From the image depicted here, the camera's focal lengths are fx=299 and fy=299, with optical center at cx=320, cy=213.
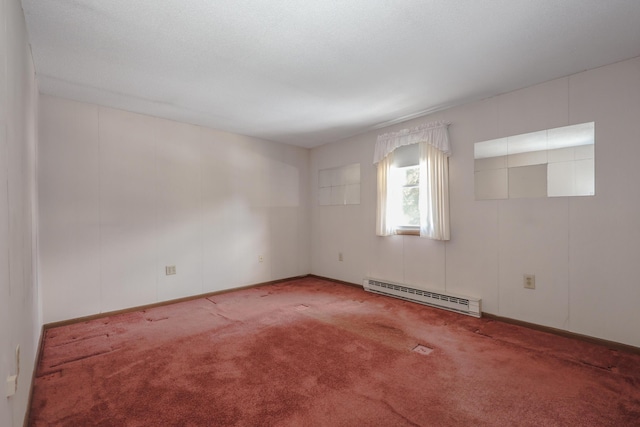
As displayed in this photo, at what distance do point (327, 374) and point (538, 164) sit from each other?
282cm

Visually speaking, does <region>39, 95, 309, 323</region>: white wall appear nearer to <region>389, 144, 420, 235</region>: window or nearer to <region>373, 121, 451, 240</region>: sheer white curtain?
<region>389, 144, 420, 235</region>: window

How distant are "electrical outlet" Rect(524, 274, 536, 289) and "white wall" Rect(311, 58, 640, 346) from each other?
0.14 feet

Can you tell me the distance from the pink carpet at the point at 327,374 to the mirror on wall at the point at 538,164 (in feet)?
4.55

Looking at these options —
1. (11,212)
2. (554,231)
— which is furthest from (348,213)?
(11,212)

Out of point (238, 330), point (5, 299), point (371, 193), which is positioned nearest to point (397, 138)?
point (371, 193)

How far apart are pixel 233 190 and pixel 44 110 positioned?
2250 mm

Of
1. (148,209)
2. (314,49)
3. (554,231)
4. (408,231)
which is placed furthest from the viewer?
(408,231)

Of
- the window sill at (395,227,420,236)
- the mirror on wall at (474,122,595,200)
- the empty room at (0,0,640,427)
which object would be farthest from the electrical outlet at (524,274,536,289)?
the window sill at (395,227,420,236)

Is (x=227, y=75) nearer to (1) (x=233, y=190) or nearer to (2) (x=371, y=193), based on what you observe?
(1) (x=233, y=190)

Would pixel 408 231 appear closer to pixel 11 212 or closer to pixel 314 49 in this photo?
pixel 314 49

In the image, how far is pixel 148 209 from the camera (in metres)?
3.76

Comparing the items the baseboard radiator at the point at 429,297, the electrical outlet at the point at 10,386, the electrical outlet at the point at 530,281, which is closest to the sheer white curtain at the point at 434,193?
the baseboard radiator at the point at 429,297

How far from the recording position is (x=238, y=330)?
9.84 feet

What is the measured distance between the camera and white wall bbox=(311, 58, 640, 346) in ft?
8.16
